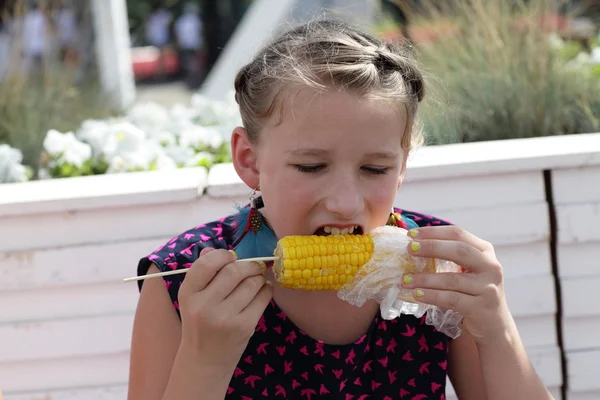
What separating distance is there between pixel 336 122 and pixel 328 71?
0.50 feet

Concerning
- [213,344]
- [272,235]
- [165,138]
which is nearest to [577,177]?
[272,235]

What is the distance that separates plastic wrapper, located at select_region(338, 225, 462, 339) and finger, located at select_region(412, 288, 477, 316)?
0.07 metres

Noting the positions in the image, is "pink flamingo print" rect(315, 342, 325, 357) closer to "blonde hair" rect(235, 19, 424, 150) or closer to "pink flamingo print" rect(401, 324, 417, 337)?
"pink flamingo print" rect(401, 324, 417, 337)

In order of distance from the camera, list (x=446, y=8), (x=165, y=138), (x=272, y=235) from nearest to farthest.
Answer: (x=272, y=235) < (x=165, y=138) < (x=446, y=8)

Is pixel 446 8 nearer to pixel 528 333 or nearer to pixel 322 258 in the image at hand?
pixel 528 333

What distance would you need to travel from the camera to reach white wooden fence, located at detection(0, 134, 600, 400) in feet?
9.55

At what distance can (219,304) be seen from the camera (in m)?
1.78

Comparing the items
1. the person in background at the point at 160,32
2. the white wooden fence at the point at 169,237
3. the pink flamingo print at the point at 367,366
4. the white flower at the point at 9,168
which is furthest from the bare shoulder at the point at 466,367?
the person in background at the point at 160,32

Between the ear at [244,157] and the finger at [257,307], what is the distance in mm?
414

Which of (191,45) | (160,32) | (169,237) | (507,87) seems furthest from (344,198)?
(160,32)

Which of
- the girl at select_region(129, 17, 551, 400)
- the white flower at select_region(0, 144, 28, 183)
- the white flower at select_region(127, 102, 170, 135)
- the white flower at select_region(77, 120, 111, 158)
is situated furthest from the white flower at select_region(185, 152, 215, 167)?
the girl at select_region(129, 17, 551, 400)

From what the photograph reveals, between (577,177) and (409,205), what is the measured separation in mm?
630

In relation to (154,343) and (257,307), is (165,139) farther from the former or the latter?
(257,307)

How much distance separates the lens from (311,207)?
196 centimetres
